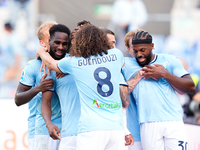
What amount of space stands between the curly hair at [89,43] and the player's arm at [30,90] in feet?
1.44

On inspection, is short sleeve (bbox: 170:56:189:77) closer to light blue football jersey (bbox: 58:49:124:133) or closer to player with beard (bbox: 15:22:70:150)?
light blue football jersey (bbox: 58:49:124:133)

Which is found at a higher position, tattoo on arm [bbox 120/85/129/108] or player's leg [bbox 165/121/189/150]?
tattoo on arm [bbox 120/85/129/108]

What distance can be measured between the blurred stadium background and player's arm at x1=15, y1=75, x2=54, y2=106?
1045cm

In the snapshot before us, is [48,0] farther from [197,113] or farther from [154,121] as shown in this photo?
[154,121]

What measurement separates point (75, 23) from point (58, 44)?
44.9 feet

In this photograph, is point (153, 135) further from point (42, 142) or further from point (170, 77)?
point (42, 142)

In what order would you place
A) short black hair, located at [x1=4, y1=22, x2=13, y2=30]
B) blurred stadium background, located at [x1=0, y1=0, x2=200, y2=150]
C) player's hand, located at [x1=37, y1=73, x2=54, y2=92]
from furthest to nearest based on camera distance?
short black hair, located at [x1=4, y1=22, x2=13, y2=30] < blurred stadium background, located at [x1=0, y1=0, x2=200, y2=150] < player's hand, located at [x1=37, y1=73, x2=54, y2=92]

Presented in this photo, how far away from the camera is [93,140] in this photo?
2.70 meters

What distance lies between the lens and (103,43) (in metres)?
2.93

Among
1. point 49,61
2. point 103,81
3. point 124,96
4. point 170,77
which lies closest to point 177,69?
point 170,77

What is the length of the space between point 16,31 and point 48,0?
2.94 m

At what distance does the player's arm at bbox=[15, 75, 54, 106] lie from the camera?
3117mm

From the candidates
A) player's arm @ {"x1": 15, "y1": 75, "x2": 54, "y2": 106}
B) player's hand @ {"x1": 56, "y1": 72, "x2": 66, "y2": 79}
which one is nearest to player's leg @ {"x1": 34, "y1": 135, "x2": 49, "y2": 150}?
player's arm @ {"x1": 15, "y1": 75, "x2": 54, "y2": 106}

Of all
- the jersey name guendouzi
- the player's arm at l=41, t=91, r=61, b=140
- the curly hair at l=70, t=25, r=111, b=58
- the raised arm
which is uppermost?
the curly hair at l=70, t=25, r=111, b=58
